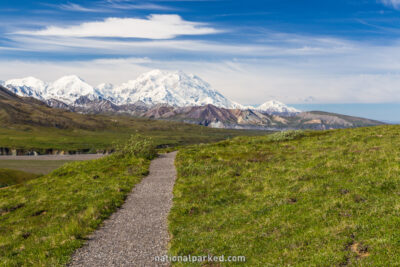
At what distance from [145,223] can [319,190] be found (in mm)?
11768

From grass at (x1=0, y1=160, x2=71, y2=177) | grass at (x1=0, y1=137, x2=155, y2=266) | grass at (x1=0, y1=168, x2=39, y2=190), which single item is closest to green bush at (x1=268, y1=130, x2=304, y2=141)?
grass at (x1=0, y1=137, x2=155, y2=266)

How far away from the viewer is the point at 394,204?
14164 mm

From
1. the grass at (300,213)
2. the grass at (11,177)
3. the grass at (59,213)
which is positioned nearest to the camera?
the grass at (300,213)

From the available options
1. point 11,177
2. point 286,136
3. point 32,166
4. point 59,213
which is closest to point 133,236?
point 59,213

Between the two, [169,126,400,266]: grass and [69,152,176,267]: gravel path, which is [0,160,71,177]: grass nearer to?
[69,152,176,267]: gravel path

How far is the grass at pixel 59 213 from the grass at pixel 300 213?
5697 mm

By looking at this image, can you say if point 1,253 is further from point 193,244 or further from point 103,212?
point 193,244

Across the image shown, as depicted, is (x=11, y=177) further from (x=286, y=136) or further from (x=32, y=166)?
(x=286, y=136)

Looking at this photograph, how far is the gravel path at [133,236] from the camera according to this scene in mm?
14812

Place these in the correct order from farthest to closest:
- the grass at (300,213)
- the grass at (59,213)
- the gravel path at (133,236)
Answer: the grass at (59,213)
the gravel path at (133,236)
the grass at (300,213)

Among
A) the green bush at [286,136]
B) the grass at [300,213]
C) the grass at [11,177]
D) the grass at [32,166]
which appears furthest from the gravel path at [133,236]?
the grass at [32,166]

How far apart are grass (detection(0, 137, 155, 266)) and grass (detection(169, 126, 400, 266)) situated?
5697 millimetres

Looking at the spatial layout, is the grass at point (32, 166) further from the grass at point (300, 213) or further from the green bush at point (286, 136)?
the grass at point (300, 213)

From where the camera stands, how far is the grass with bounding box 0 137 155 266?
16.1 m
